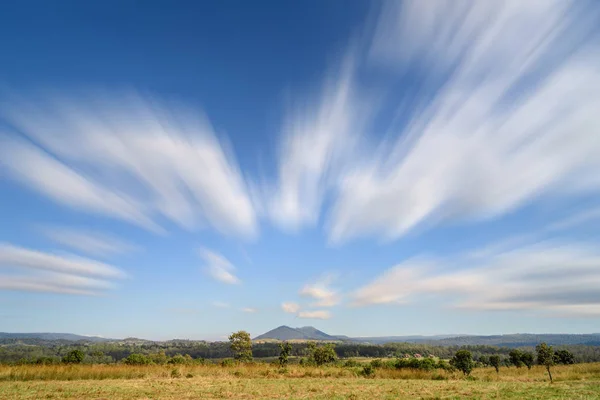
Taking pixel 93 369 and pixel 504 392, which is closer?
pixel 504 392

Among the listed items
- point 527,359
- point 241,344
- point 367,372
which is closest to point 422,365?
point 367,372

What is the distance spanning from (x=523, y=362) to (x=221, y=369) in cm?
Answer: 10234

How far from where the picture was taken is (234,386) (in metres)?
22.1

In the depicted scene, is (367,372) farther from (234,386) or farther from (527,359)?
(527,359)

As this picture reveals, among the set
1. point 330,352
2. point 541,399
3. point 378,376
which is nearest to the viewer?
point 541,399

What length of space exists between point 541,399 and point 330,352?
226 feet

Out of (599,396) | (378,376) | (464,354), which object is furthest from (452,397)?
(464,354)

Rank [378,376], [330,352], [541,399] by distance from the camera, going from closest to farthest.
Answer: [541,399] < [378,376] < [330,352]

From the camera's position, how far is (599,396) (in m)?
15.5

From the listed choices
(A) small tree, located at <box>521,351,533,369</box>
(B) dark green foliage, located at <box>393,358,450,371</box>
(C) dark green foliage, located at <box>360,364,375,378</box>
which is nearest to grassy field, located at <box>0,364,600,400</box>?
(C) dark green foliage, located at <box>360,364,375,378</box>

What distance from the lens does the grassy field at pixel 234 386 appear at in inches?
680

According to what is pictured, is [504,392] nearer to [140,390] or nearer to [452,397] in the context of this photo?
[452,397]

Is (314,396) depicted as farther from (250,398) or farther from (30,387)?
(30,387)

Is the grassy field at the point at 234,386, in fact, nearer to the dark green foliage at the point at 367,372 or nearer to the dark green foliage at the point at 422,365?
the dark green foliage at the point at 367,372
